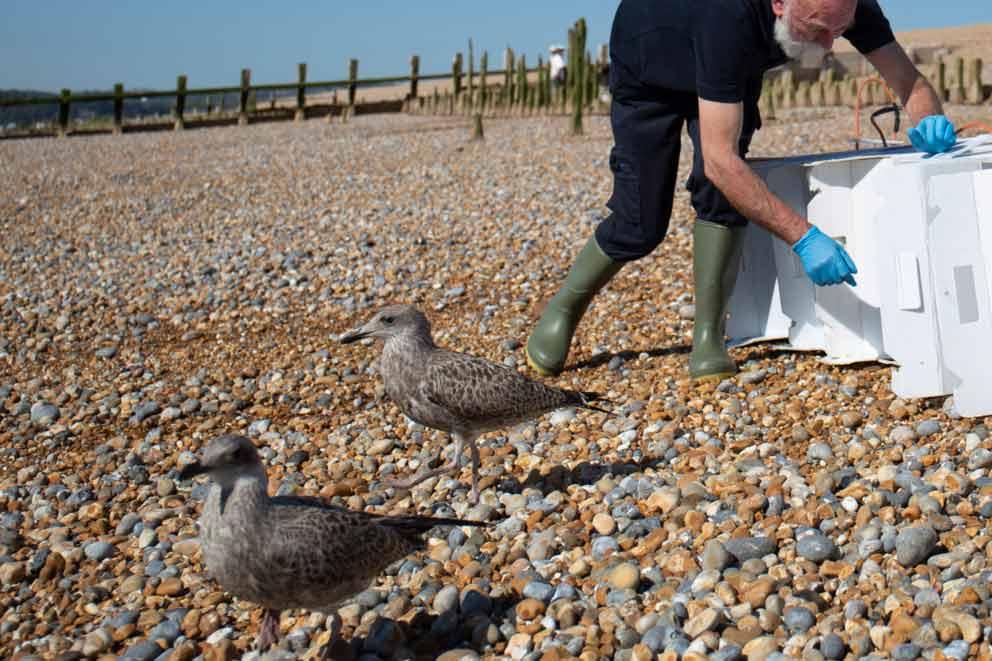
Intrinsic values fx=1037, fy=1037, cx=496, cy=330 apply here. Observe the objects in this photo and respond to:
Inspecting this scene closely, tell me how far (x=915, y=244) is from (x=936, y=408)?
715mm

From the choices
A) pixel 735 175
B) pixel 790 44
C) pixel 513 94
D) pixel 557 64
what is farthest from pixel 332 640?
pixel 557 64

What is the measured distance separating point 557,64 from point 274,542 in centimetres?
2520

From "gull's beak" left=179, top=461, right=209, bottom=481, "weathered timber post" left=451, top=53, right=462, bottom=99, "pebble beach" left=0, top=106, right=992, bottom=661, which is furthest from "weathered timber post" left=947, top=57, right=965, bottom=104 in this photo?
"gull's beak" left=179, top=461, right=209, bottom=481

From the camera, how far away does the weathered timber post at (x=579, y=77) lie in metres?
17.1

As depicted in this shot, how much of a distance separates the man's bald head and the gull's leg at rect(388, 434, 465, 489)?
7.03 ft

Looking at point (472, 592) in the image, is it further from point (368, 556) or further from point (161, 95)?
point (161, 95)

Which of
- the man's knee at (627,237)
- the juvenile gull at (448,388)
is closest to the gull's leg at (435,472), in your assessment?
the juvenile gull at (448,388)

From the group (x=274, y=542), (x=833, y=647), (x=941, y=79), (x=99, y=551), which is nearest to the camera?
(x=833, y=647)

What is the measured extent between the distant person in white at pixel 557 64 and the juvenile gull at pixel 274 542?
23740mm

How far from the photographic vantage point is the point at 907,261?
425cm

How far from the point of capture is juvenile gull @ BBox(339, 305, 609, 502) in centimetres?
408

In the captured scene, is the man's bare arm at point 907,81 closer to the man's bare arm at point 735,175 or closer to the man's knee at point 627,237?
the man's bare arm at point 735,175

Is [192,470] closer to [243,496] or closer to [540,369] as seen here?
[243,496]

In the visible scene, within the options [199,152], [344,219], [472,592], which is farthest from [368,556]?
[199,152]
